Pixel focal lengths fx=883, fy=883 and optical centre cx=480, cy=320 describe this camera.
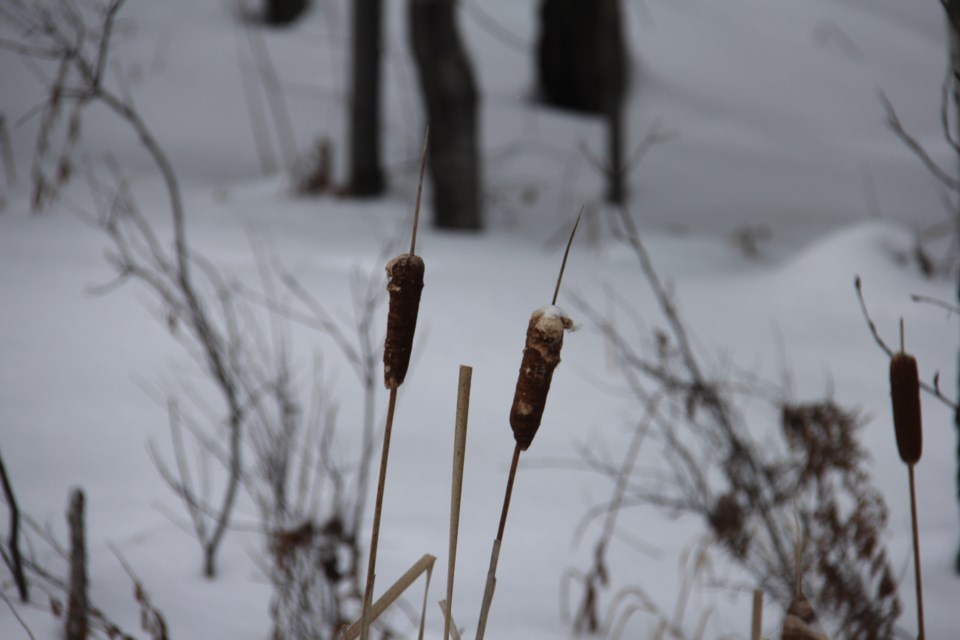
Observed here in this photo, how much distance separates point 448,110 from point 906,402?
365cm

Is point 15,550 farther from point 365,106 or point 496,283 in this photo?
point 365,106

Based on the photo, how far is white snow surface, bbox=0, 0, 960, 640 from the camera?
1.63 m

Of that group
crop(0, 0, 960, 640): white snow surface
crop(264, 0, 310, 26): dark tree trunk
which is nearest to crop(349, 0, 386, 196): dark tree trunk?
crop(0, 0, 960, 640): white snow surface

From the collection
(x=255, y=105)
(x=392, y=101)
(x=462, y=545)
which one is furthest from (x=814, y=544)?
A: (x=392, y=101)

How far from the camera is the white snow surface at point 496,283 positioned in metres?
1.63

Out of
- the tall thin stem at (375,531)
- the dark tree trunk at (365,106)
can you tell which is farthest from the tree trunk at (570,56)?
the tall thin stem at (375,531)

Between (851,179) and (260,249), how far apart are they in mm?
4024

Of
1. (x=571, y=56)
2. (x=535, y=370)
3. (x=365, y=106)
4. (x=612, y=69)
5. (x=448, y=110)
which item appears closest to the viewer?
(x=535, y=370)

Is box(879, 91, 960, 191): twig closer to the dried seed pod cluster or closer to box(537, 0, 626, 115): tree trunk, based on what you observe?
the dried seed pod cluster

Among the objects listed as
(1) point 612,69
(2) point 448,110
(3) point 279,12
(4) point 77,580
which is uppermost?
(3) point 279,12

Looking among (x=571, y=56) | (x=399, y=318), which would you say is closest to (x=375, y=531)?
(x=399, y=318)

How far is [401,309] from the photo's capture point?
0.48 meters

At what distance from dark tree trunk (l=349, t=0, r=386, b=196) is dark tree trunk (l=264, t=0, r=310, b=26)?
2698 mm

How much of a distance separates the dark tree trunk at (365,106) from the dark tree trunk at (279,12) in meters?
2.70
